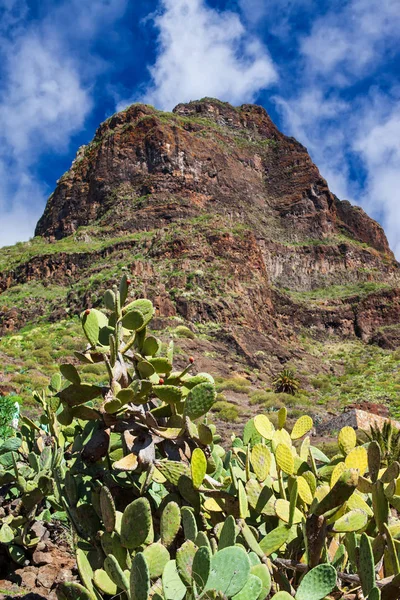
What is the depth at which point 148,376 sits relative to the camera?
216 centimetres

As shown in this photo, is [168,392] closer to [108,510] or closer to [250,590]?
[108,510]

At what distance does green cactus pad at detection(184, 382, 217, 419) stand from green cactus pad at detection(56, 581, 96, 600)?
71cm

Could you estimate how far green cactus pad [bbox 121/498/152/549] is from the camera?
1.52 metres

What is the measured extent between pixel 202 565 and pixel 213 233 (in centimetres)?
4216

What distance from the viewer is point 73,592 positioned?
154cm

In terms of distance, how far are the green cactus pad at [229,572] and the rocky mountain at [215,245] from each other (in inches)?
1099

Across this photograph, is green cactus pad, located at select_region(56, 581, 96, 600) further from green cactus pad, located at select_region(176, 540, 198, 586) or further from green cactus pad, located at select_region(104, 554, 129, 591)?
green cactus pad, located at select_region(176, 540, 198, 586)

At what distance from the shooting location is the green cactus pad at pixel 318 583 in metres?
1.36

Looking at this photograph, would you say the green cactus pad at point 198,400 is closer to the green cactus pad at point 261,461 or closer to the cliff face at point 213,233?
the green cactus pad at point 261,461

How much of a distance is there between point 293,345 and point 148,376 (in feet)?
127

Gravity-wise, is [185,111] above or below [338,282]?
above

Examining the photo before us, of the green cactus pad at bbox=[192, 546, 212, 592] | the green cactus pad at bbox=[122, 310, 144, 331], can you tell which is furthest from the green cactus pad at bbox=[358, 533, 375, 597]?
the green cactus pad at bbox=[122, 310, 144, 331]

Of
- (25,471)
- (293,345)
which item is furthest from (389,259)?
(25,471)

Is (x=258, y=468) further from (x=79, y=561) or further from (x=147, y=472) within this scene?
(x=79, y=561)
